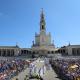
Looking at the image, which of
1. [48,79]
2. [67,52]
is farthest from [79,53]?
[48,79]

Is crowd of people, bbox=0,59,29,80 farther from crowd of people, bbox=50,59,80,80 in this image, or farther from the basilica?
the basilica

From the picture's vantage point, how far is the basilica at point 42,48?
117 meters

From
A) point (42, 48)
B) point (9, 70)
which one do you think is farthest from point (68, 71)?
point (42, 48)

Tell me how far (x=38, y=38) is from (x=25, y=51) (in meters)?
8.60

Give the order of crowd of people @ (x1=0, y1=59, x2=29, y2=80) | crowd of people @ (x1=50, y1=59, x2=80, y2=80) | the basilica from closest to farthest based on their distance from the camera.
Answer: crowd of people @ (x1=50, y1=59, x2=80, y2=80), crowd of people @ (x1=0, y1=59, x2=29, y2=80), the basilica

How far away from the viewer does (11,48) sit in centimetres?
11844

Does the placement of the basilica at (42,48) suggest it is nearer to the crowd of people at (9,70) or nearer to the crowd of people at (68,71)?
the crowd of people at (9,70)

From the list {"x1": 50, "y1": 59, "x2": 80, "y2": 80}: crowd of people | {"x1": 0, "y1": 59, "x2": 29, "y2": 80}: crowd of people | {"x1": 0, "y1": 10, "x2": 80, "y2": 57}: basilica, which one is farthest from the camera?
{"x1": 0, "y1": 10, "x2": 80, "y2": 57}: basilica

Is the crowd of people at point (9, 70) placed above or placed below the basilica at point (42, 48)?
below

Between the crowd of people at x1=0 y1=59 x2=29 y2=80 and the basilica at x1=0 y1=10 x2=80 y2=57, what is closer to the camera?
the crowd of people at x1=0 y1=59 x2=29 y2=80

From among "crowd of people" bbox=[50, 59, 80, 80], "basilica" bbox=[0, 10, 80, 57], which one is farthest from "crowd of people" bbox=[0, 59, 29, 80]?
"basilica" bbox=[0, 10, 80, 57]

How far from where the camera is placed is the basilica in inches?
4599

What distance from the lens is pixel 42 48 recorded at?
381 ft

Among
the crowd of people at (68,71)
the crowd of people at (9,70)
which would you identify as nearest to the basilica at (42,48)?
the crowd of people at (9,70)
